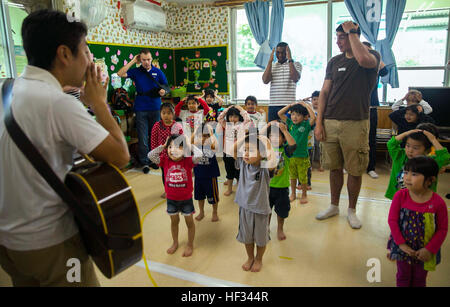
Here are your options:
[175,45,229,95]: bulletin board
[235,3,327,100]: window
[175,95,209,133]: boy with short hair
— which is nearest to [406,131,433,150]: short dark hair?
[175,95,209,133]: boy with short hair

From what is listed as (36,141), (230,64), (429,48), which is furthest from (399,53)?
(36,141)

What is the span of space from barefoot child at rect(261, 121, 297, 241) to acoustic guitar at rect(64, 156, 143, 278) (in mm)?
1457

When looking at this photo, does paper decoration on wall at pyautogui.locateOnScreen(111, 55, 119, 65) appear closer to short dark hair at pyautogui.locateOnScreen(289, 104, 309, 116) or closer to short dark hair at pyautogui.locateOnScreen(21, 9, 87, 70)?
short dark hair at pyautogui.locateOnScreen(289, 104, 309, 116)

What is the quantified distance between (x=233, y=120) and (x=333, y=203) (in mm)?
1378

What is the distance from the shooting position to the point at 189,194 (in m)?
2.39

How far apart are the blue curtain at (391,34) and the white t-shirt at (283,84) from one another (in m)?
1.93

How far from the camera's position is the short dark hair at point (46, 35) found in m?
0.93

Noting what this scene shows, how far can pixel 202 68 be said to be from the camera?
643 cm

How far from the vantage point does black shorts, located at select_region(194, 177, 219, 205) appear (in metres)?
2.94

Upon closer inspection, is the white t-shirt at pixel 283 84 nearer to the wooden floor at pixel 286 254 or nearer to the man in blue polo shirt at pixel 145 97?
the wooden floor at pixel 286 254

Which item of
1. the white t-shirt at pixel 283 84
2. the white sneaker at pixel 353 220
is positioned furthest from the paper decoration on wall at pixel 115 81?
the white sneaker at pixel 353 220

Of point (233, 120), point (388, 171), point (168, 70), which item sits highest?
point (168, 70)

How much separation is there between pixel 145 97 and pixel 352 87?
297 centimetres

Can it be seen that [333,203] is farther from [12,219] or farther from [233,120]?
[12,219]
